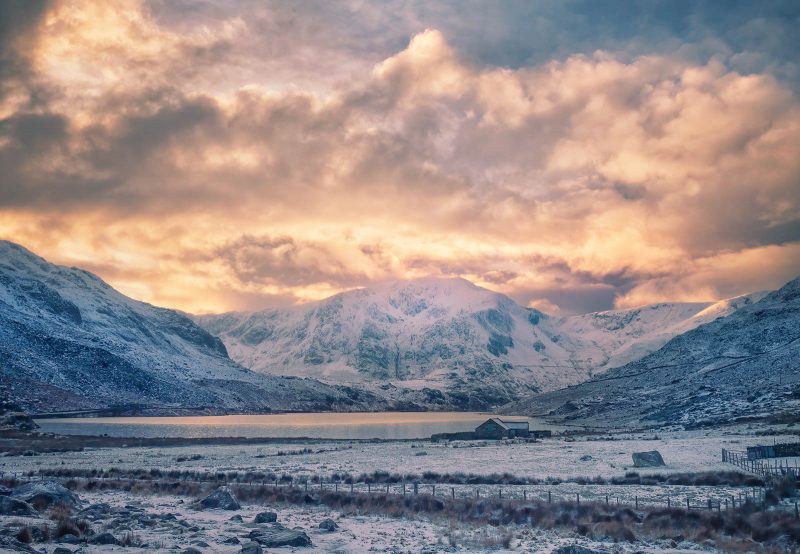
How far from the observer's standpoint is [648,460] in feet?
168

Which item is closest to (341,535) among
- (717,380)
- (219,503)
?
(219,503)

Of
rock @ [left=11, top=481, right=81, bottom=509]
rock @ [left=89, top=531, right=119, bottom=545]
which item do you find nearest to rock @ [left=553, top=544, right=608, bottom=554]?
rock @ [left=89, top=531, right=119, bottom=545]

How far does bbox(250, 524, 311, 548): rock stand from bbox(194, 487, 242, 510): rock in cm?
795

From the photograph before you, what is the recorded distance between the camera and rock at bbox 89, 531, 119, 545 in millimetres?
22109

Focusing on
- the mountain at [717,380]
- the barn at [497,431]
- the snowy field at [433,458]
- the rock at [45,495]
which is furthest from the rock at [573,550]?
the barn at [497,431]

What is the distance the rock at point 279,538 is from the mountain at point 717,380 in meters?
78.5

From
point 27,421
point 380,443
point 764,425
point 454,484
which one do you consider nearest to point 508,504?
point 454,484

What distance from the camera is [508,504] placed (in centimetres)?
3284

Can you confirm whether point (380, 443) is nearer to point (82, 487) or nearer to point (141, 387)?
point (82, 487)

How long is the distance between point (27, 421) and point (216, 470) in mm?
70692

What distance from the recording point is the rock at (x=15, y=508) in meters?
26.6

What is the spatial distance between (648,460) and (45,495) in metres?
42.4

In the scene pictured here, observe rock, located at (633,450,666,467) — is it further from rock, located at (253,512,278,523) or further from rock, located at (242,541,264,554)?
rock, located at (242,541,264,554)

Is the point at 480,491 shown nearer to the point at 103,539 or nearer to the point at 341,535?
the point at 341,535
